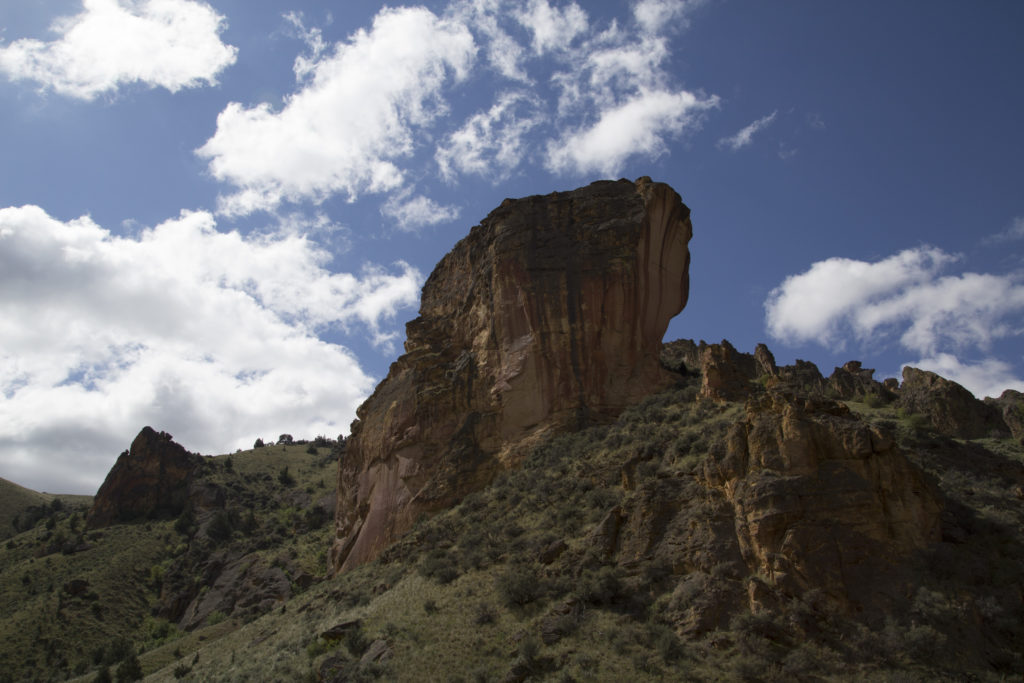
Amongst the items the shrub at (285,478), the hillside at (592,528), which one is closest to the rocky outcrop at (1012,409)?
the hillside at (592,528)

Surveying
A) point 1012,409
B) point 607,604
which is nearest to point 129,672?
point 607,604

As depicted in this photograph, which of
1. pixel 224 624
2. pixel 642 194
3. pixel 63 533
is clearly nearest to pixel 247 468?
pixel 63 533

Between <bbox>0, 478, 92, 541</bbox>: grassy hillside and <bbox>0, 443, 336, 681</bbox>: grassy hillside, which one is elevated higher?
<bbox>0, 478, 92, 541</bbox>: grassy hillside

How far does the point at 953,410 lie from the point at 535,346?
20169 mm

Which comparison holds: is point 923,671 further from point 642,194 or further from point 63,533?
point 63,533

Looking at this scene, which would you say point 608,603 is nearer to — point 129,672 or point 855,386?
point 855,386

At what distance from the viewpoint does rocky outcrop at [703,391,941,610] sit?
18.9 metres

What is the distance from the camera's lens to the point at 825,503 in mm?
19766

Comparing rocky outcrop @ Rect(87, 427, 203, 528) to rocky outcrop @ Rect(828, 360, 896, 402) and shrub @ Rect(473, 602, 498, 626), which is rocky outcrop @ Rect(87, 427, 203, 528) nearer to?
shrub @ Rect(473, 602, 498, 626)

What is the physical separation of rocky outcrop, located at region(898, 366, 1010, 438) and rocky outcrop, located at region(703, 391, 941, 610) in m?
14.7

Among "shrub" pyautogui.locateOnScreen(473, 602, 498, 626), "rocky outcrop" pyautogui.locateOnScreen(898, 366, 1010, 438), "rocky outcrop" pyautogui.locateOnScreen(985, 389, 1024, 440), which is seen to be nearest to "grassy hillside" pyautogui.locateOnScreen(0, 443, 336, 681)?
"shrub" pyautogui.locateOnScreen(473, 602, 498, 626)

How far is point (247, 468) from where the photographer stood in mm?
85812

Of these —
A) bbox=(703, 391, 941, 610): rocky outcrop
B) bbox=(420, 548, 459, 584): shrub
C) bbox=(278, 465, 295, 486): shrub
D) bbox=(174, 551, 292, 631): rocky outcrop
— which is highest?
bbox=(278, 465, 295, 486): shrub

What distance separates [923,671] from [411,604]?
16.5m
